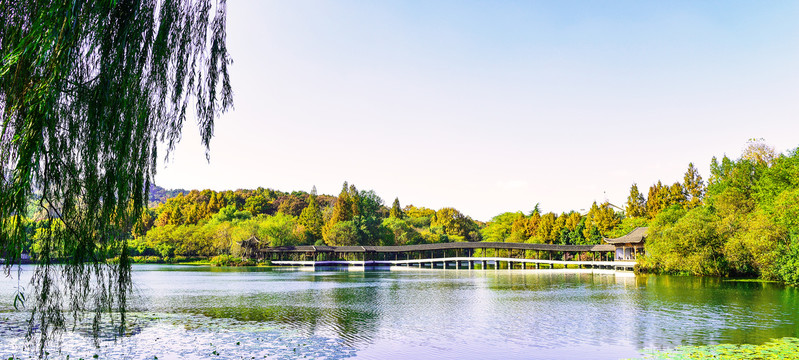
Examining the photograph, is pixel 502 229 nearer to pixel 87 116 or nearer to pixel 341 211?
pixel 341 211

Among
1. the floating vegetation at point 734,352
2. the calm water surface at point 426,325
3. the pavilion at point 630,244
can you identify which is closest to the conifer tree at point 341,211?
the pavilion at point 630,244

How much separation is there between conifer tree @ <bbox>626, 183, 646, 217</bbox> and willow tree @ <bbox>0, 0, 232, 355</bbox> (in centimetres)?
5290

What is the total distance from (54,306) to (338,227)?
51636 mm

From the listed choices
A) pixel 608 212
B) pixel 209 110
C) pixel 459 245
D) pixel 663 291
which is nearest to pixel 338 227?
pixel 459 245

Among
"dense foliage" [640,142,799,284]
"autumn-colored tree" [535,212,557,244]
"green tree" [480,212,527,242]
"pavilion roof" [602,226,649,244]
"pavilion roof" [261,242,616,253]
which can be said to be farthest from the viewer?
"green tree" [480,212,527,242]

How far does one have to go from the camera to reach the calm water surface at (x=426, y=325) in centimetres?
912

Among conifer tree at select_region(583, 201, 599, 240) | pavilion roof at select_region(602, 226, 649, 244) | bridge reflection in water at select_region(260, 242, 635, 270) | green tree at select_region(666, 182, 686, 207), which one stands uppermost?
green tree at select_region(666, 182, 686, 207)

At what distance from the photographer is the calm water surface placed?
29.9 feet

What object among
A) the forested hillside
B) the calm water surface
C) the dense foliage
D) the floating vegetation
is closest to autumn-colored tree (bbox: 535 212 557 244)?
the forested hillside

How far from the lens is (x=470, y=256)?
1960 inches

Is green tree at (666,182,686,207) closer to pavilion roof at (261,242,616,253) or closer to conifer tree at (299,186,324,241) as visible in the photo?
pavilion roof at (261,242,616,253)

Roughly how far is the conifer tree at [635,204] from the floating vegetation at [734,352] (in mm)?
46015

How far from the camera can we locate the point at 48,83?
14.0ft

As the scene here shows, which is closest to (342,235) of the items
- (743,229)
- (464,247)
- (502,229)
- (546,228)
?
(464,247)
